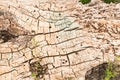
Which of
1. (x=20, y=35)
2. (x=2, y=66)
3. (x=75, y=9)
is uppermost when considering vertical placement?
(x=75, y=9)

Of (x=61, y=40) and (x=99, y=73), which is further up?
(x=61, y=40)

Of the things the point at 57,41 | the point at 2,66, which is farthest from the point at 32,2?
the point at 2,66

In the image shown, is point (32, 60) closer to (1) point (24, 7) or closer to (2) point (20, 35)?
(2) point (20, 35)

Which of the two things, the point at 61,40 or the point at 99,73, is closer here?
the point at 99,73

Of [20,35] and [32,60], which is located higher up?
[20,35]

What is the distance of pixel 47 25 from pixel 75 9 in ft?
2.28

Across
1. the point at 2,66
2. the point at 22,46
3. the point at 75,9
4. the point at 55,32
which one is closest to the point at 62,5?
the point at 75,9

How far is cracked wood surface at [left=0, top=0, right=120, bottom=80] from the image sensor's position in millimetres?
5953

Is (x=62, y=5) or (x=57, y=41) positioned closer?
(x=57, y=41)

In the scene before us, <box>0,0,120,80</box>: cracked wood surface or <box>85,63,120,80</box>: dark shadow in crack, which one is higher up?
<box>0,0,120,80</box>: cracked wood surface

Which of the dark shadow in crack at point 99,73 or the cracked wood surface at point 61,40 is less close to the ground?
the cracked wood surface at point 61,40

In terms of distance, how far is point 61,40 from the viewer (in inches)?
245

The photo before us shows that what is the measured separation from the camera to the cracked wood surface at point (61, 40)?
5953mm

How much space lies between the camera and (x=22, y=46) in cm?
612
